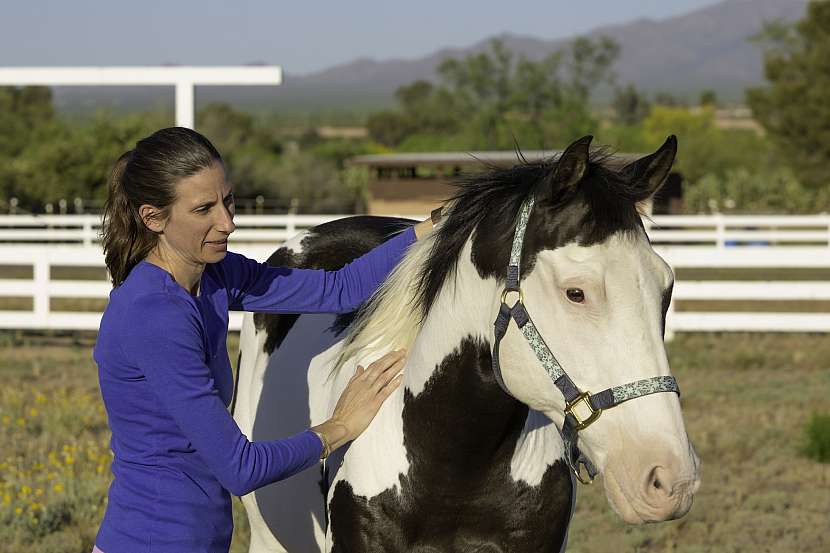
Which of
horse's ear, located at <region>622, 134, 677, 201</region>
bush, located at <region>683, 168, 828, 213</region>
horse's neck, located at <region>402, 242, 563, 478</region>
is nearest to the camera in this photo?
horse's ear, located at <region>622, 134, 677, 201</region>

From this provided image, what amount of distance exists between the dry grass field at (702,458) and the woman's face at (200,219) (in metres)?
3.03

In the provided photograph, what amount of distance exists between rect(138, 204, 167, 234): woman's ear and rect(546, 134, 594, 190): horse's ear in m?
0.95

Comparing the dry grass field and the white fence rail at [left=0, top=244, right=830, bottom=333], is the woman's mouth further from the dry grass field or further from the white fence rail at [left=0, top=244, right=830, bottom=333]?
the white fence rail at [left=0, top=244, right=830, bottom=333]

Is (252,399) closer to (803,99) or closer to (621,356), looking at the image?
(621,356)

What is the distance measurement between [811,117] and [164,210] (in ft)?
126

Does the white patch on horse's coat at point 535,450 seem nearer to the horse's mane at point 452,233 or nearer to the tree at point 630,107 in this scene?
the horse's mane at point 452,233

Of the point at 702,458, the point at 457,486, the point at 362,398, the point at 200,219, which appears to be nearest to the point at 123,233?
the point at 200,219

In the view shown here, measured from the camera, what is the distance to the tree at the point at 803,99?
37.5 m

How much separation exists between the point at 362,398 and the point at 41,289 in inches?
393

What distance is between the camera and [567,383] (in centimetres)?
237

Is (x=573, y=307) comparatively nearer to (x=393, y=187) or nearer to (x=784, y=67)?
(x=784, y=67)

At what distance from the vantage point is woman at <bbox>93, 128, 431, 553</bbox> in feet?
8.00

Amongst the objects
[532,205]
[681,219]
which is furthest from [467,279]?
[681,219]

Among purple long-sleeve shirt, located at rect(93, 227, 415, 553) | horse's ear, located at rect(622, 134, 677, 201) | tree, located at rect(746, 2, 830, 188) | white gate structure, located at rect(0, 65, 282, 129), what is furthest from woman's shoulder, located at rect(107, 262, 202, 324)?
tree, located at rect(746, 2, 830, 188)
